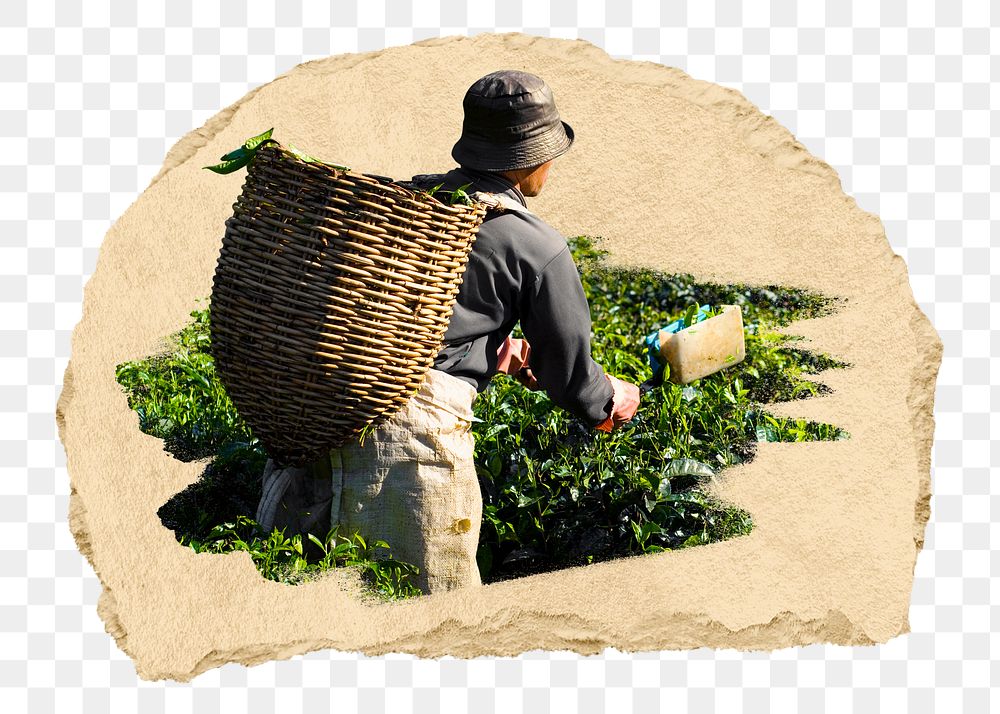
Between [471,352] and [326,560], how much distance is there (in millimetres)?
870

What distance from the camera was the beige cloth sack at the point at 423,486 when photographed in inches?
212

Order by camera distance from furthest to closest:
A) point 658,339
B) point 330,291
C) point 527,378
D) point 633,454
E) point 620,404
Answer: point 658,339
point 633,454
point 527,378
point 620,404
point 330,291

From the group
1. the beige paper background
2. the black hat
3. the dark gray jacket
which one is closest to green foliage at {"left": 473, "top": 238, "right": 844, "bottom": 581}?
the beige paper background

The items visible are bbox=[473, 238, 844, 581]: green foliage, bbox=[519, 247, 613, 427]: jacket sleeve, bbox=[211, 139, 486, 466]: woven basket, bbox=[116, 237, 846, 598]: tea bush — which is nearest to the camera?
bbox=[211, 139, 486, 466]: woven basket

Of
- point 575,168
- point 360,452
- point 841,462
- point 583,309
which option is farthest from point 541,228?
point 575,168

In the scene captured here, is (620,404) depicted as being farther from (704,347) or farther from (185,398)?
(185,398)

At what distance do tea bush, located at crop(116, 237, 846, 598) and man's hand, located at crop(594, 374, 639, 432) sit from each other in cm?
28

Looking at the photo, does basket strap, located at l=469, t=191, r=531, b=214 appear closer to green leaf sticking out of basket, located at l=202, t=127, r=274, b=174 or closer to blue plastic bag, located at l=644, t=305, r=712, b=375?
green leaf sticking out of basket, located at l=202, t=127, r=274, b=174

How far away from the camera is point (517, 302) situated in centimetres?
548

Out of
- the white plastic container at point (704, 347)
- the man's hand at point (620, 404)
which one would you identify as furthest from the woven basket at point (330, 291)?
the white plastic container at point (704, 347)

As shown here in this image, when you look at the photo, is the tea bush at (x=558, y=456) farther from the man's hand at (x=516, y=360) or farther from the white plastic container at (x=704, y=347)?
the man's hand at (x=516, y=360)

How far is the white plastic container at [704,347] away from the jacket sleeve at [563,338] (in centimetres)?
80

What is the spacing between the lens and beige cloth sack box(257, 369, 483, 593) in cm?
539

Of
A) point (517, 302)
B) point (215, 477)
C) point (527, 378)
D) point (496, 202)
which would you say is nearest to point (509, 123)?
point (496, 202)
